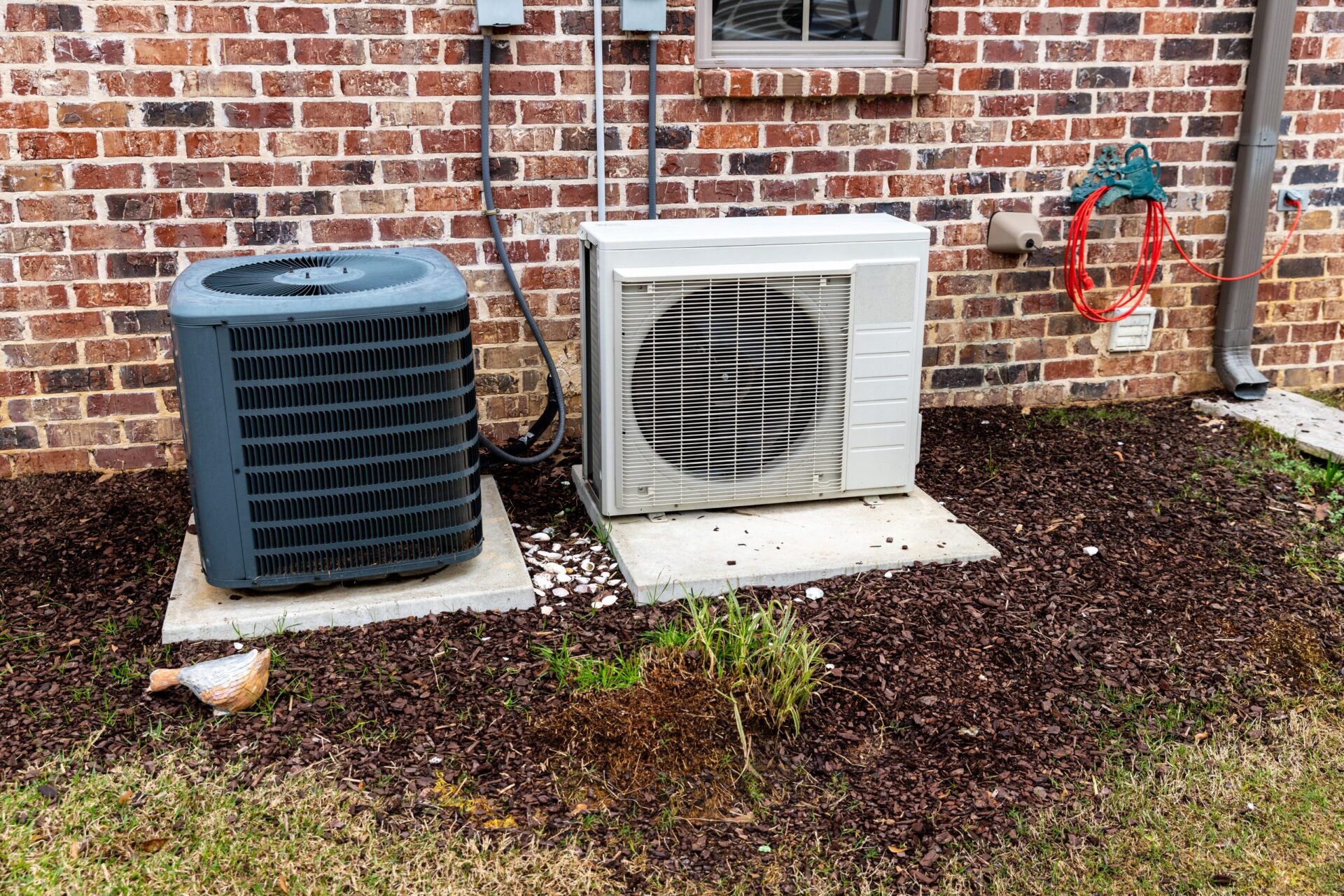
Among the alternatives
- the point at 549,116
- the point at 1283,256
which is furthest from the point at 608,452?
the point at 1283,256

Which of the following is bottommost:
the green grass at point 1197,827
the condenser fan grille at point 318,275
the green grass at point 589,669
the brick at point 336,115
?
the green grass at point 1197,827

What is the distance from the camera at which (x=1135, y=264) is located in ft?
14.4

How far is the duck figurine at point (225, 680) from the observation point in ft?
8.10

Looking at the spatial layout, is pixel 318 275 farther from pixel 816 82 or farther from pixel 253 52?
pixel 816 82

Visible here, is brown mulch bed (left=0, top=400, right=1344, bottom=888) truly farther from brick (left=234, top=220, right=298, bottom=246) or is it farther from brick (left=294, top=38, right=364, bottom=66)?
brick (left=294, top=38, right=364, bottom=66)

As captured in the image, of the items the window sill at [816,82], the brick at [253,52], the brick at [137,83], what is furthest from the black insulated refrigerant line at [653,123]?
the brick at [137,83]

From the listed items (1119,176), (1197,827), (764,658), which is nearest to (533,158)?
(764,658)

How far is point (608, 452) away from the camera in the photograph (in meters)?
3.23

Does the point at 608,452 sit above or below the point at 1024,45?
below

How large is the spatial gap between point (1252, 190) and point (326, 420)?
346 cm

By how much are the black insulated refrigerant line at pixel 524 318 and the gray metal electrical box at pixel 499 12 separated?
6 centimetres

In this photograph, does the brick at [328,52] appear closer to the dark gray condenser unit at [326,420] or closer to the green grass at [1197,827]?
the dark gray condenser unit at [326,420]

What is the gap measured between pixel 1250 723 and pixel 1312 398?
Result: 8.44 ft

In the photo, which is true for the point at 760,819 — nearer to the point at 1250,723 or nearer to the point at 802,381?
the point at 1250,723
